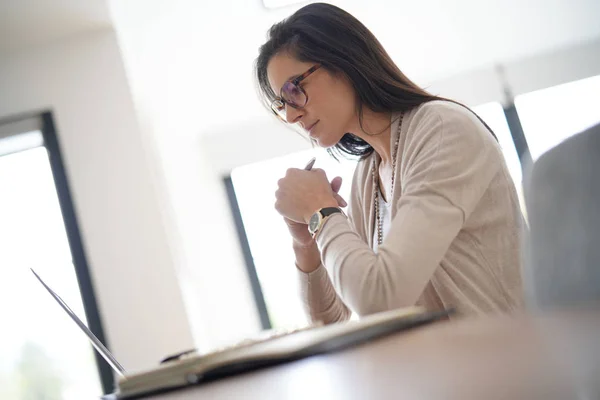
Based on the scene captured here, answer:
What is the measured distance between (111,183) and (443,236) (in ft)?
9.49

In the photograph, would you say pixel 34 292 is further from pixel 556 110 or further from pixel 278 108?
pixel 556 110

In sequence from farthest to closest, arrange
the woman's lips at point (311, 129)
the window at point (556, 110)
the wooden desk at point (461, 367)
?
the window at point (556, 110) → the woman's lips at point (311, 129) → the wooden desk at point (461, 367)

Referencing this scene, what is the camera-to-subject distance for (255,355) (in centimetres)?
66

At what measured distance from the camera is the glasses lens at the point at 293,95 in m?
1.46

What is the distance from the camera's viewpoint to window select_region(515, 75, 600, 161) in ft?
19.6

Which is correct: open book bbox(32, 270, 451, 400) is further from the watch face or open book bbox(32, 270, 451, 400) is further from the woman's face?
the woman's face

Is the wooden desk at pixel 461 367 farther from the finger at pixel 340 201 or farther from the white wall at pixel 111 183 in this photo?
the white wall at pixel 111 183

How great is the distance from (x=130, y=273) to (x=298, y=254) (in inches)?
91.3

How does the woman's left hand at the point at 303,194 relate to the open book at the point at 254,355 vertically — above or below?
above

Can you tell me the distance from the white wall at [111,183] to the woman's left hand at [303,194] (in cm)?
237

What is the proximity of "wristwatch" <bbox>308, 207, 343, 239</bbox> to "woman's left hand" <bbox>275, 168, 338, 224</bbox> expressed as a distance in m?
0.03

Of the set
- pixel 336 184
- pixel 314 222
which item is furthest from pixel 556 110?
pixel 314 222

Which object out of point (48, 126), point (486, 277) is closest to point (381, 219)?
point (486, 277)

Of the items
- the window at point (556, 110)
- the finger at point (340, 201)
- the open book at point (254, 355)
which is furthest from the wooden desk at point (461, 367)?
the window at point (556, 110)
